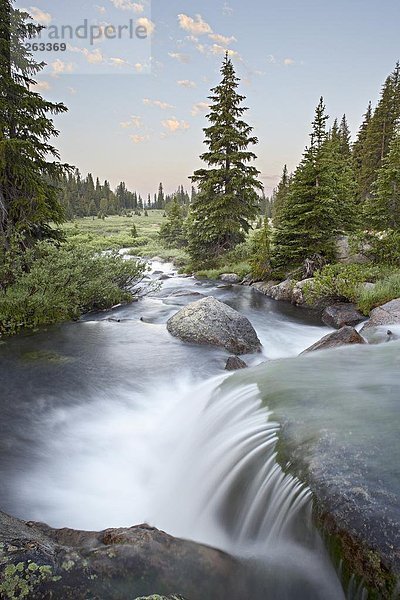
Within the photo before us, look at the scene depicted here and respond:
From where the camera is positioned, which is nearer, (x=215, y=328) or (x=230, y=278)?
(x=215, y=328)

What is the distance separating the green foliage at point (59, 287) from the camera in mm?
9141

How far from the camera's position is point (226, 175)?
75.7 ft

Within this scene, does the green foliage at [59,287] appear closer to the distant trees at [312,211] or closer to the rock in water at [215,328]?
the rock in water at [215,328]

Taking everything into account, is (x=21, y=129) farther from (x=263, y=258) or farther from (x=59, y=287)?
(x=263, y=258)

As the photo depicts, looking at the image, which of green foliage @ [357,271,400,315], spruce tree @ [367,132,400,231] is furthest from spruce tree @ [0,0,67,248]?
spruce tree @ [367,132,400,231]

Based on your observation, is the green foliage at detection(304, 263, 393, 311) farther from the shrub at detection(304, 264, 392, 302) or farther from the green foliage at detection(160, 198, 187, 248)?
the green foliage at detection(160, 198, 187, 248)

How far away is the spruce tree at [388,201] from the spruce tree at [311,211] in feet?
6.64

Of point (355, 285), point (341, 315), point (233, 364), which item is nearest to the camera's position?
point (233, 364)

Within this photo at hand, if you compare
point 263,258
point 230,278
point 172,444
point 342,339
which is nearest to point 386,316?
point 342,339

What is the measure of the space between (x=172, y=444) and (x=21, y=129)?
1103 cm

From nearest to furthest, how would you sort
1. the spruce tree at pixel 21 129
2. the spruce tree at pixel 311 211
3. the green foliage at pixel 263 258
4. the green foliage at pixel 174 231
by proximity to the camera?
the spruce tree at pixel 21 129
the spruce tree at pixel 311 211
the green foliage at pixel 263 258
the green foliage at pixel 174 231

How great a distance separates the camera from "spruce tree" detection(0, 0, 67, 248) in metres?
10.7

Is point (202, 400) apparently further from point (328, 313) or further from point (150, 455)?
point (328, 313)

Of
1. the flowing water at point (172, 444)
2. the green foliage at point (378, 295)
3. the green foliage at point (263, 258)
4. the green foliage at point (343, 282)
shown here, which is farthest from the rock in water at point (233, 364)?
the green foliage at point (263, 258)
